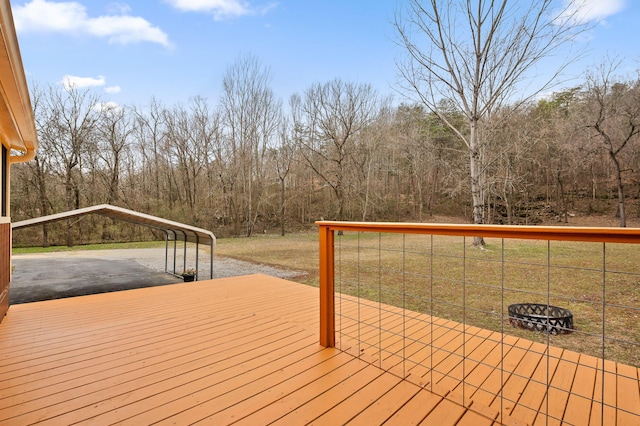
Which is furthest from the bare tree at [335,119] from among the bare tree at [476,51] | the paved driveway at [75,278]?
the paved driveway at [75,278]

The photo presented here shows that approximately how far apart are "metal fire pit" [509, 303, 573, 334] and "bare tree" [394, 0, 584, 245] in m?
6.56

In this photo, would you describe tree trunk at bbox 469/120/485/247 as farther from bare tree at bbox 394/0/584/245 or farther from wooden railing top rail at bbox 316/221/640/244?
wooden railing top rail at bbox 316/221/640/244

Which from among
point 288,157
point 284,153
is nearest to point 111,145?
point 284,153

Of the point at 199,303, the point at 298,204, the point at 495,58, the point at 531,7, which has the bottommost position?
the point at 199,303

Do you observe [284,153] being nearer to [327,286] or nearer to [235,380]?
[327,286]

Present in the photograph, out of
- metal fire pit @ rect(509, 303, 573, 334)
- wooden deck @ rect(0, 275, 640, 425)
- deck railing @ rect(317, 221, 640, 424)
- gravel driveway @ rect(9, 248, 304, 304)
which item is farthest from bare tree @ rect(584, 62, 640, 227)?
wooden deck @ rect(0, 275, 640, 425)

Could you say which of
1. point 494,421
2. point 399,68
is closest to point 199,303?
point 494,421

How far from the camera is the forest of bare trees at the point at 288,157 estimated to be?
44.1ft

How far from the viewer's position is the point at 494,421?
1.47m

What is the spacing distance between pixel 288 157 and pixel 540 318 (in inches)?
626

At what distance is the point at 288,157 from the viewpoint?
59.2 feet

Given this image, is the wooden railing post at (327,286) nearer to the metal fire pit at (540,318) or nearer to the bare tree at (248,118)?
the metal fire pit at (540,318)

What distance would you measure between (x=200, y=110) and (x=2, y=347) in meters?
16.7

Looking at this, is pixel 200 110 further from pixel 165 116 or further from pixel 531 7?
pixel 531 7
